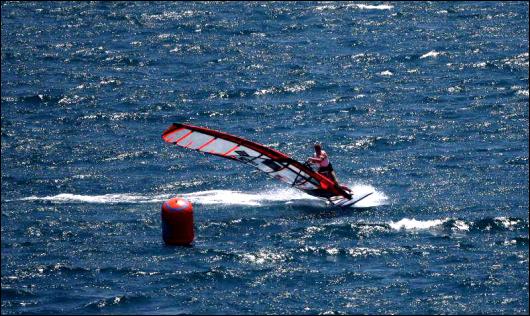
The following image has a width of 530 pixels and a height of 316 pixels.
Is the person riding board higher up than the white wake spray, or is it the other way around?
the person riding board

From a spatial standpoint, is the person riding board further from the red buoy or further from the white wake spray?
the red buoy

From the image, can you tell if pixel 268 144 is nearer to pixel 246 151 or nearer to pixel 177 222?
pixel 246 151

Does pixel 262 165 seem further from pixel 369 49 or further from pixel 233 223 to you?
pixel 369 49

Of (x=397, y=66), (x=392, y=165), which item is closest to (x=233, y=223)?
(x=392, y=165)

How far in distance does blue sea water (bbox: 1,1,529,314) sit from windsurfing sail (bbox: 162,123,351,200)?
1001 mm

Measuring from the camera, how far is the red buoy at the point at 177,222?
47.2 metres

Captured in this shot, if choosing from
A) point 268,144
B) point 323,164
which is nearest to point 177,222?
point 323,164

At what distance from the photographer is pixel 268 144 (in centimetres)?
6138

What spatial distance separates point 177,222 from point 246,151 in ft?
20.8

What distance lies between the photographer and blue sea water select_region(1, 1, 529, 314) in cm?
4531

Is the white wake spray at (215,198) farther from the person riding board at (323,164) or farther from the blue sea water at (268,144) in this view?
the person riding board at (323,164)

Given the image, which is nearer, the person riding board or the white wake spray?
the person riding board

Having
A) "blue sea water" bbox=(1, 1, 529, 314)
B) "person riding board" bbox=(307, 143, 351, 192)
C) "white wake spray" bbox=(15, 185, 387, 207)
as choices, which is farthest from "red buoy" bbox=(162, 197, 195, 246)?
"person riding board" bbox=(307, 143, 351, 192)

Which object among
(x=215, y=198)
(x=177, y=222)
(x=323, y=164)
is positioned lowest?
(x=215, y=198)
